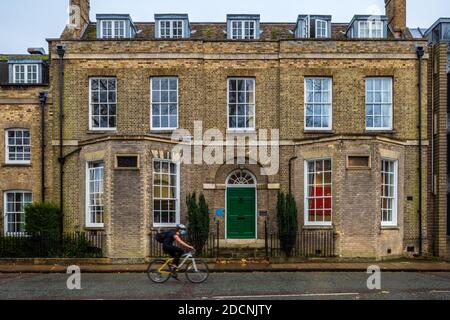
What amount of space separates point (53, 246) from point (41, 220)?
116 centimetres

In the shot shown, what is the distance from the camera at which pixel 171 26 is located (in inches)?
861

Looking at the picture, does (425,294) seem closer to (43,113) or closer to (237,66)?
(237,66)

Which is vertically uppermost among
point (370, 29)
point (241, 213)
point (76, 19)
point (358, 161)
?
point (76, 19)

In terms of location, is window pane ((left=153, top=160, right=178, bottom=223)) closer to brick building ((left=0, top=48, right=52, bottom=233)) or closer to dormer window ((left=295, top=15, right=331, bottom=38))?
brick building ((left=0, top=48, right=52, bottom=233))

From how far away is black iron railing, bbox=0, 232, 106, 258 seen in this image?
18.1m

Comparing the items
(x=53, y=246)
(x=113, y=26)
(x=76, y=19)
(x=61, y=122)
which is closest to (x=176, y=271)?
(x=53, y=246)

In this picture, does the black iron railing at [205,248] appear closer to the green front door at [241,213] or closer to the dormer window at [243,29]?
the green front door at [241,213]

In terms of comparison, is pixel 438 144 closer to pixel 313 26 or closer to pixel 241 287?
pixel 313 26

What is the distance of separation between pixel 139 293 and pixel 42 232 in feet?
26.4

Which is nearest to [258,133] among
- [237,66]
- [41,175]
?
[237,66]

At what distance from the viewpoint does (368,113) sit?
812 inches

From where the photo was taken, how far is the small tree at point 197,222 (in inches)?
731

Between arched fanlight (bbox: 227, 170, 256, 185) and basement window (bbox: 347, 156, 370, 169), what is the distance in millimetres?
4089

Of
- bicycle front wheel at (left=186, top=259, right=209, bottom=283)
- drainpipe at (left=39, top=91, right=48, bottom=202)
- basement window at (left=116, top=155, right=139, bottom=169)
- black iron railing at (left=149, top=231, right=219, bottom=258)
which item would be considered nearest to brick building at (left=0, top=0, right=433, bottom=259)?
drainpipe at (left=39, top=91, right=48, bottom=202)
